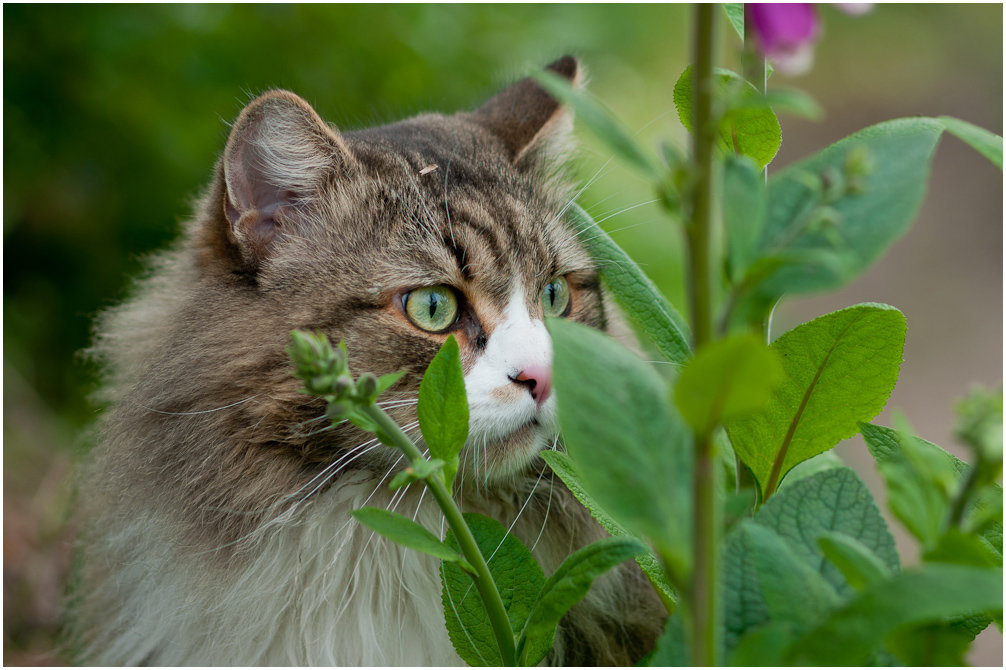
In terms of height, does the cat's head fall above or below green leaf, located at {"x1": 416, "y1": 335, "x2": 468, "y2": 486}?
above

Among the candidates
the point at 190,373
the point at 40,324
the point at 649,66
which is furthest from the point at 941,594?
the point at 649,66

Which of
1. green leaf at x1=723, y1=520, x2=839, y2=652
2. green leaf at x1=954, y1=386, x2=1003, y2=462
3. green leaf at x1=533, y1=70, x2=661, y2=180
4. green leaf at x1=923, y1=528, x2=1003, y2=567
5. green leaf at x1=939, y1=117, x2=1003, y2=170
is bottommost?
green leaf at x1=723, y1=520, x2=839, y2=652

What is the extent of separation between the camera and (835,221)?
44cm

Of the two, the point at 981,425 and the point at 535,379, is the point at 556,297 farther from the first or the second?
the point at 981,425

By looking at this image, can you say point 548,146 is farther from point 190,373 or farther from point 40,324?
point 40,324

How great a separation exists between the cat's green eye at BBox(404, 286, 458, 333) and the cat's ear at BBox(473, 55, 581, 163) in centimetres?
37

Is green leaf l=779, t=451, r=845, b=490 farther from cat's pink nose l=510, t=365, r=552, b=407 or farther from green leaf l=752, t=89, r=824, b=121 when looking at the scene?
green leaf l=752, t=89, r=824, b=121

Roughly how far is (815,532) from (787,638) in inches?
5.1

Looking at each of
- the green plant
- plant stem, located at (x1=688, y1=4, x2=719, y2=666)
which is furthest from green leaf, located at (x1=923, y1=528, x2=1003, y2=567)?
plant stem, located at (x1=688, y1=4, x2=719, y2=666)

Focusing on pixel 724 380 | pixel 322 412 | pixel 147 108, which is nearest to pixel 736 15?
pixel 724 380

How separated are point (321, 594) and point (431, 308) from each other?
406mm

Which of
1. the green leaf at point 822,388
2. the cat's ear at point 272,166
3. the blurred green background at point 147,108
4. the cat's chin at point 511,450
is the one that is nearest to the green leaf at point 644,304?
the green leaf at point 822,388

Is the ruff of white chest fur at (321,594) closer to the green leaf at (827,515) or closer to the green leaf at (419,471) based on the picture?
the green leaf at (419,471)

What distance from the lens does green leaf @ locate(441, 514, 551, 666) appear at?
2.43ft
